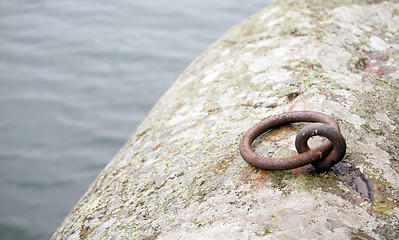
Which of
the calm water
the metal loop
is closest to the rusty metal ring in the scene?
the metal loop

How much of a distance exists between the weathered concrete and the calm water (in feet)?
7.88

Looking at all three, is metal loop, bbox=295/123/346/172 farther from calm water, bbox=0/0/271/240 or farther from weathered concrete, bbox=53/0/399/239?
calm water, bbox=0/0/271/240

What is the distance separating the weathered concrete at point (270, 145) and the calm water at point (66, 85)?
2402 millimetres

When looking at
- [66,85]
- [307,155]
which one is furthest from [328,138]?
[66,85]

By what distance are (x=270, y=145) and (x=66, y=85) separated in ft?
16.1

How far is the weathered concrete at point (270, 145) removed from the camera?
1288 mm

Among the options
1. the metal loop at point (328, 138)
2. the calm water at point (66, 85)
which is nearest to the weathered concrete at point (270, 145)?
the metal loop at point (328, 138)

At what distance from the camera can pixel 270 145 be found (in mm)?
1607

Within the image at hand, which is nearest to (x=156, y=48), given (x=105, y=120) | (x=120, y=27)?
(x=120, y=27)

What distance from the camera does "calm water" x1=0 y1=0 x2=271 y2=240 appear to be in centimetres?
438

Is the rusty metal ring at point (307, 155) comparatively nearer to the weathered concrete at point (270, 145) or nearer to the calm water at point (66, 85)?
the weathered concrete at point (270, 145)

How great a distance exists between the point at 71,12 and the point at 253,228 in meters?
7.50

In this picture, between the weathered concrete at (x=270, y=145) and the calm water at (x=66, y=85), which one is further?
the calm water at (x=66, y=85)

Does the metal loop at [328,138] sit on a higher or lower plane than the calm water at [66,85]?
lower
